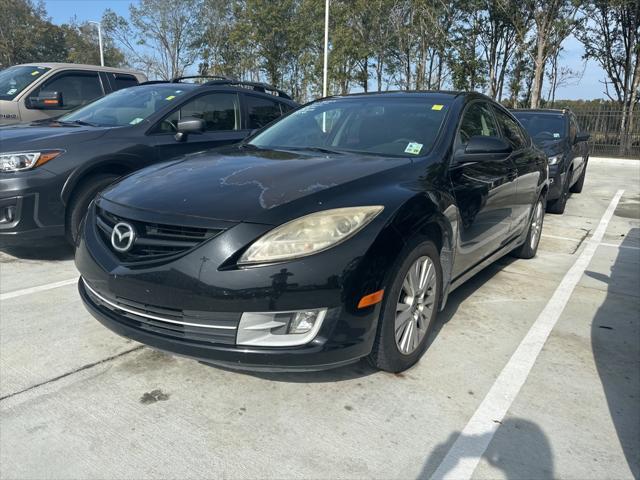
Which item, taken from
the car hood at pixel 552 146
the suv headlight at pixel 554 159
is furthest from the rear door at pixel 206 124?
the car hood at pixel 552 146

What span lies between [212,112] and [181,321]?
3716 millimetres

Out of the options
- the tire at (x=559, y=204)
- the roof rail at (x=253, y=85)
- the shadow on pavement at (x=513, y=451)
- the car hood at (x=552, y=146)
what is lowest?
the shadow on pavement at (x=513, y=451)

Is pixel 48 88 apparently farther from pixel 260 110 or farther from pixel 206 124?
pixel 260 110

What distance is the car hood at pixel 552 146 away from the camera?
7.66m

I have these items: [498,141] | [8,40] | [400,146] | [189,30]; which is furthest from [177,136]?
[8,40]

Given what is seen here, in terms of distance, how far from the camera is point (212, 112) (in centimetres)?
548

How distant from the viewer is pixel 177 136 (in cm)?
494

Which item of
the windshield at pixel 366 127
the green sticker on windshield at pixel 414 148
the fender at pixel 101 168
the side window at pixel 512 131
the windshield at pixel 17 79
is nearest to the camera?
the green sticker on windshield at pixel 414 148

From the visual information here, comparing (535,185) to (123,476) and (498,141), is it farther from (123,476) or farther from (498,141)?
(123,476)

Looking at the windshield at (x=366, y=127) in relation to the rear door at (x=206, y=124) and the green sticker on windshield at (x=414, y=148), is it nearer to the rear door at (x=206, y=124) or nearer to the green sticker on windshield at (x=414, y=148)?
the green sticker on windshield at (x=414, y=148)

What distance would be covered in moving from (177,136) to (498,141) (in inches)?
121

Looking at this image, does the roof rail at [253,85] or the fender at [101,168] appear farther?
the roof rail at [253,85]

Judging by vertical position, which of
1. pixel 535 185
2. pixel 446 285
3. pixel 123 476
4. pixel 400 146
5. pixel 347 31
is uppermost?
pixel 347 31

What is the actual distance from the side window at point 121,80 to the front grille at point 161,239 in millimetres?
6145
